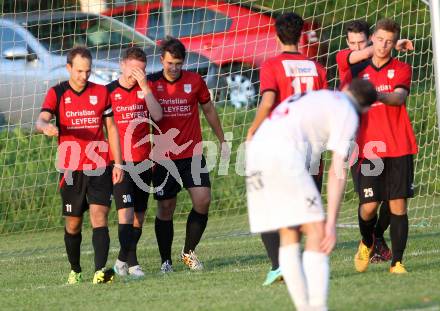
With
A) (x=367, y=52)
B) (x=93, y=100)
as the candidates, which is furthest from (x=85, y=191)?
(x=367, y=52)

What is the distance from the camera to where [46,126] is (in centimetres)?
819

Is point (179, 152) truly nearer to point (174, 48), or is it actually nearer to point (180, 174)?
point (180, 174)

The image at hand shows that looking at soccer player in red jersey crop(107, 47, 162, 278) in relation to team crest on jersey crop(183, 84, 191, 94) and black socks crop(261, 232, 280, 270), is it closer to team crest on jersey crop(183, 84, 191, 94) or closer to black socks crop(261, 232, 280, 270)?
team crest on jersey crop(183, 84, 191, 94)

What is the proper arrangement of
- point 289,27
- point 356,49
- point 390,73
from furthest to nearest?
1. point 356,49
2. point 390,73
3. point 289,27

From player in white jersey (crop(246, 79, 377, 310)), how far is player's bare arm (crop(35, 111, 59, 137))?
2202mm

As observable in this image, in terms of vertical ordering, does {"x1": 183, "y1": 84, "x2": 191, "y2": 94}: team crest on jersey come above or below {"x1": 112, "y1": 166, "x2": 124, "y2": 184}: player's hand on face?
above

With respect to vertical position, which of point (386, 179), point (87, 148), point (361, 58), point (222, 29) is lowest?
point (386, 179)

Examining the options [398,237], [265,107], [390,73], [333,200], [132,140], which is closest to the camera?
[333,200]

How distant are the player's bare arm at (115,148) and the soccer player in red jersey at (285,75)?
132 cm

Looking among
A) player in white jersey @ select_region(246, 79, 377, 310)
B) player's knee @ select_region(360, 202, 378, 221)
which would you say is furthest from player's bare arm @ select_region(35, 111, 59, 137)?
player's knee @ select_region(360, 202, 378, 221)

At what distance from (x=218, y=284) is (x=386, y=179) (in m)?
1.52

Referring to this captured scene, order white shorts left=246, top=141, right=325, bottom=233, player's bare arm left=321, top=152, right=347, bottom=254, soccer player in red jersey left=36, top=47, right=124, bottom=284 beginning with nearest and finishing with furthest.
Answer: player's bare arm left=321, top=152, right=347, bottom=254 < white shorts left=246, top=141, right=325, bottom=233 < soccer player in red jersey left=36, top=47, right=124, bottom=284

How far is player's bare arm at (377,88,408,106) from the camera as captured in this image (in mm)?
8180

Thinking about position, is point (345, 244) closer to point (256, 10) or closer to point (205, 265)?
point (205, 265)
